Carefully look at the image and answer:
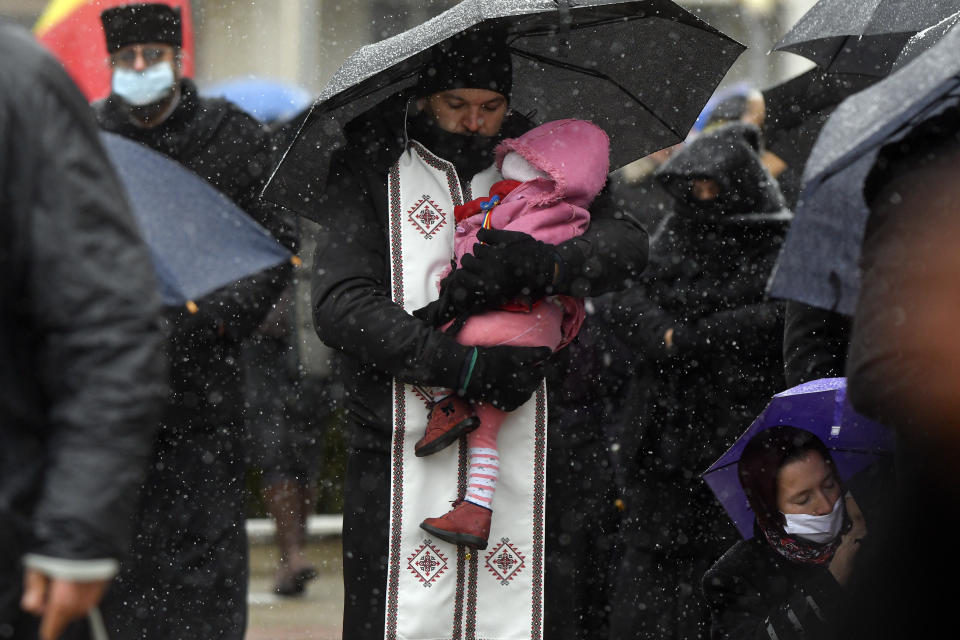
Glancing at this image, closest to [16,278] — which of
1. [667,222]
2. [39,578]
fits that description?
[39,578]

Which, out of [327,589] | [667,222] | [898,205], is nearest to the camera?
[898,205]

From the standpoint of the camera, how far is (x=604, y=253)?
14.6 feet

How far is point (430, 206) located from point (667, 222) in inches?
97.0

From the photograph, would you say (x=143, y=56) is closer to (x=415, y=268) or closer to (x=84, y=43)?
(x=84, y=43)

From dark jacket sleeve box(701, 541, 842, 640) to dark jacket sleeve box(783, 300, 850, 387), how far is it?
22.1 inches

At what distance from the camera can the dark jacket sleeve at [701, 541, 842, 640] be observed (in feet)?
14.6

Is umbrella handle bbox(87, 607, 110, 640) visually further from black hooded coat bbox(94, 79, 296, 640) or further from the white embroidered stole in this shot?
black hooded coat bbox(94, 79, 296, 640)

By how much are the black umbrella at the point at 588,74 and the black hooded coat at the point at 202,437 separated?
1.15m

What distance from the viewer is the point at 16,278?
2682 mm

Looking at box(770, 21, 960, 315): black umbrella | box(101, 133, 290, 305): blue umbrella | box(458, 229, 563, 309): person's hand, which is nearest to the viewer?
box(770, 21, 960, 315): black umbrella

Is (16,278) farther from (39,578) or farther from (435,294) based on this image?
(435,294)

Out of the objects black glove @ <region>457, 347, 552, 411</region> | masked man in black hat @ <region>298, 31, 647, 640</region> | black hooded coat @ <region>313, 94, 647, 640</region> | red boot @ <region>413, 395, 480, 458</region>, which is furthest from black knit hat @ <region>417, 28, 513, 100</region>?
red boot @ <region>413, 395, 480, 458</region>

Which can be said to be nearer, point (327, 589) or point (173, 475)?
point (173, 475)

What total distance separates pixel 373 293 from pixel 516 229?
430mm
